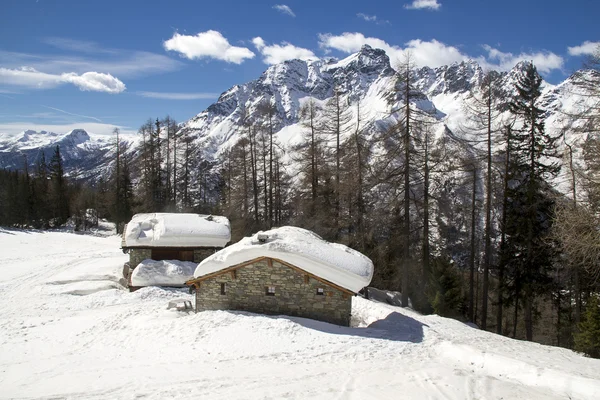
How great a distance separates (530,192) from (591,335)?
245 inches

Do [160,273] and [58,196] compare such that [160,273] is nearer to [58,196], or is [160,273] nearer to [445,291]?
[445,291]

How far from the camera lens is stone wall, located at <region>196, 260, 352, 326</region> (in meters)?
14.0

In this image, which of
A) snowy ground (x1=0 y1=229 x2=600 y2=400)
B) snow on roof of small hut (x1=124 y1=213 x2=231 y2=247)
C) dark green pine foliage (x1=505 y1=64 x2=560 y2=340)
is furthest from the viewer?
snow on roof of small hut (x1=124 y1=213 x2=231 y2=247)

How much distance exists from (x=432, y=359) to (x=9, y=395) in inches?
405

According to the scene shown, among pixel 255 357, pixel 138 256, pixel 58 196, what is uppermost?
pixel 58 196

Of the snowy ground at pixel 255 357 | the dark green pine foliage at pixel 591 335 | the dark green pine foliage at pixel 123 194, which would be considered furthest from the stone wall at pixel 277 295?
the dark green pine foliage at pixel 123 194

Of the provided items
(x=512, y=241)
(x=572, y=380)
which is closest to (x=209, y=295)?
(x=572, y=380)

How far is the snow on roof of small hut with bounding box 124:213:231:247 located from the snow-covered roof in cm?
125

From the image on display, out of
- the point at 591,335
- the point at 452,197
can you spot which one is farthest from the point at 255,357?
the point at 452,197

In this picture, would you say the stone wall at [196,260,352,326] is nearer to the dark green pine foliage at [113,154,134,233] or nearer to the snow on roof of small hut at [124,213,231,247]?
the snow on roof of small hut at [124,213,231,247]

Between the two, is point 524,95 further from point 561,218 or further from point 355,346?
point 355,346

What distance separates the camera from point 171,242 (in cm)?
2084

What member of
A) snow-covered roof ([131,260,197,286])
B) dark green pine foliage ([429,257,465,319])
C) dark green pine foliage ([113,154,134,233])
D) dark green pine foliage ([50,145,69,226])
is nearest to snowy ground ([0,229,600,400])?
snow-covered roof ([131,260,197,286])

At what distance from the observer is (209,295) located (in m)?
15.0
